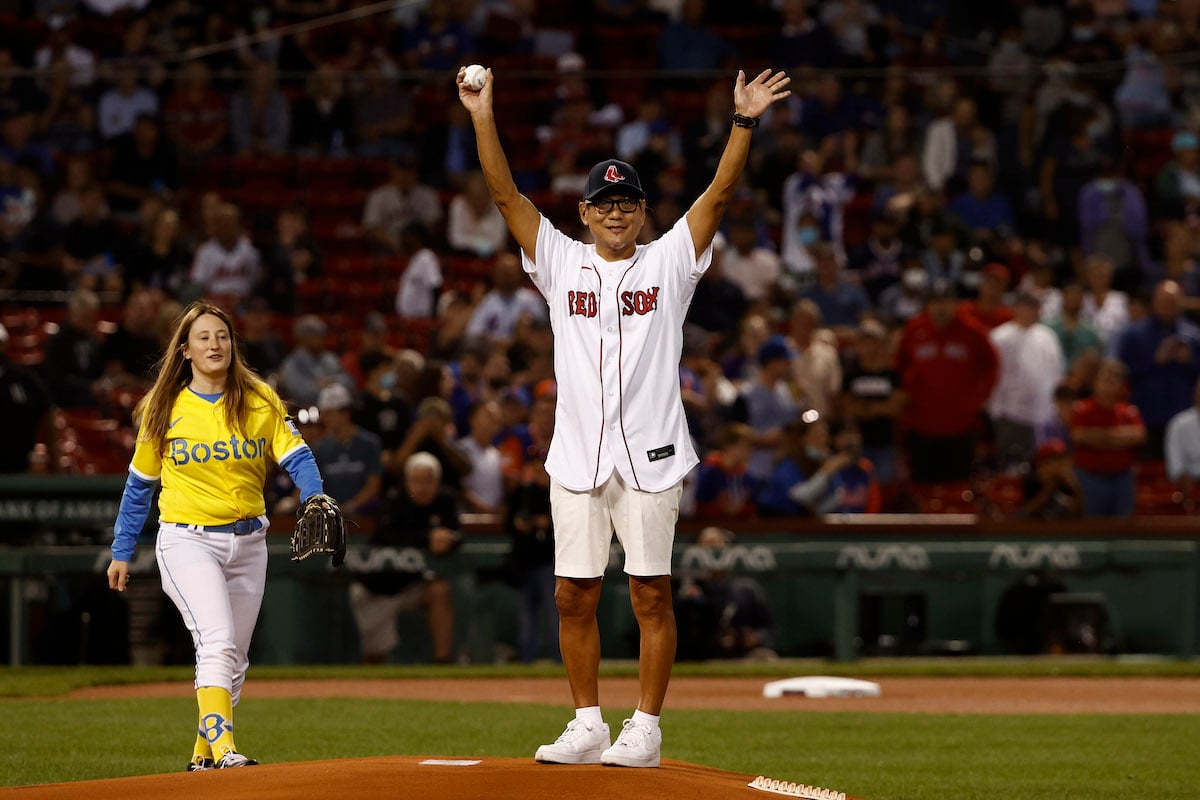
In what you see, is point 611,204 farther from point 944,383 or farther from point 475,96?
point 944,383

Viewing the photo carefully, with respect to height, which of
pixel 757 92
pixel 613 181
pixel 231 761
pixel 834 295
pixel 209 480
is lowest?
pixel 231 761

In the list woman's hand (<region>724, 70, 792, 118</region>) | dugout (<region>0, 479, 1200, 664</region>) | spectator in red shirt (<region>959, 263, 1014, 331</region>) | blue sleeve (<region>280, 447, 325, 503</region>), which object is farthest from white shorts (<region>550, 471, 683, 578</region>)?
spectator in red shirt (<region>959, 263, 1014, 331</region>)

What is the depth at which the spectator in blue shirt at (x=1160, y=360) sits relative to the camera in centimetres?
1766

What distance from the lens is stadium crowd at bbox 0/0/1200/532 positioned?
1666 centimetres

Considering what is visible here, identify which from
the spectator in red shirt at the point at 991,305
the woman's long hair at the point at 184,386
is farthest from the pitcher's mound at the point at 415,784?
the spectator in red shirt at the point at 991,305

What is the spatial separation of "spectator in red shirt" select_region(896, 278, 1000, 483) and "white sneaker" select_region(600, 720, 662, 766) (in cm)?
1076

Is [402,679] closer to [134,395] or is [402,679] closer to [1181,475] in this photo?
[134,395]

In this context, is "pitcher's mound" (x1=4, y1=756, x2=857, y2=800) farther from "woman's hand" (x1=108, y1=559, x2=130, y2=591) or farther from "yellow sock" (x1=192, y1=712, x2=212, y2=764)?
"woman's hand" (x1=108, y1=559, x2=130, y2=591)

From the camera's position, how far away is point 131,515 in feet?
25.5

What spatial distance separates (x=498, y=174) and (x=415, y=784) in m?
2.35

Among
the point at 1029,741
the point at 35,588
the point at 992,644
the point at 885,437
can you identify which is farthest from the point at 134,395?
the point at 1029,741

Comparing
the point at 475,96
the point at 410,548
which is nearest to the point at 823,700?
the point at 410,548

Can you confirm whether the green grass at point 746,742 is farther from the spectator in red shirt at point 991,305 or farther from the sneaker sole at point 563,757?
the spectator in red shirt at point 991,305

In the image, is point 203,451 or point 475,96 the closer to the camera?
point 475,96
